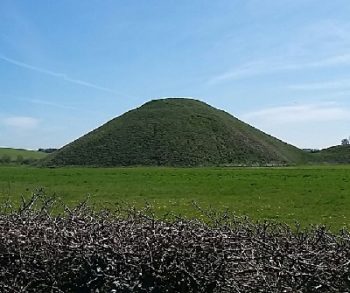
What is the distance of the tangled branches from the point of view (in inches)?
127

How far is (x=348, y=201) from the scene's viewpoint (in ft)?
75.7

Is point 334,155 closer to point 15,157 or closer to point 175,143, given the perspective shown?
point 175,143

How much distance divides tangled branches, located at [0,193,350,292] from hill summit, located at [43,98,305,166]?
89.6m

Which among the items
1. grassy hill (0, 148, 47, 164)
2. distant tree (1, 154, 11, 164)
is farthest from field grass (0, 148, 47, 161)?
distant tree (1, 154, 11, 164)

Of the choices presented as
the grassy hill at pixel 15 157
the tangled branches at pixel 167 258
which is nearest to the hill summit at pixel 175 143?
the grassy hill at pixel 15 157

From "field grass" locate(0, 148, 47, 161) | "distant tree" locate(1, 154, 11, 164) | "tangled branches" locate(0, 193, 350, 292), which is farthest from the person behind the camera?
"field grass" locate(0, 148, 47, 161)

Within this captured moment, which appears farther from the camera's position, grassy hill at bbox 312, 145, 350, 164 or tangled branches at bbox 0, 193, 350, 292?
grassy hill at bbox 312, 145, 350, 164

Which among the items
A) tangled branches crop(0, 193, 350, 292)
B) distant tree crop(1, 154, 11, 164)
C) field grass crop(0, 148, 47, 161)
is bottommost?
tangled branches crop(0, 193, 350, 292)

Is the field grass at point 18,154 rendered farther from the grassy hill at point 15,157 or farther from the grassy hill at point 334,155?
the grassy hill at point 334,155

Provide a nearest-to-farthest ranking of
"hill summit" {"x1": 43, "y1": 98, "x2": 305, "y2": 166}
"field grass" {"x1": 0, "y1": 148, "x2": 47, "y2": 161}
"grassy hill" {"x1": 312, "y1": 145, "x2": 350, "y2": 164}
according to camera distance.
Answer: "hill summit" {"x1": 43, "y1": 98, "x2": 305, "y2": 166}, "grassy hill" {"x1": 312, "y1": 145, "x2": 350, "y2": 164}, "field grass" {"x1": 0, "y1": 148, "x2": 47, "y2": 161}

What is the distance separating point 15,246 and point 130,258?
3.25 ft

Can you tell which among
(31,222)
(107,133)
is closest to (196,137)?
(107,133)

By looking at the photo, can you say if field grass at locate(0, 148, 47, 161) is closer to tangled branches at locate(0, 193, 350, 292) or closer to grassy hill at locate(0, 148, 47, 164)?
grassy hill at locate(0, 148, 47, 164)

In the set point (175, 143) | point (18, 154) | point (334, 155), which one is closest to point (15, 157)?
point (18, 154)
